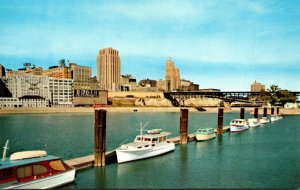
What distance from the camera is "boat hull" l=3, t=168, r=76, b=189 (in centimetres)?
2726

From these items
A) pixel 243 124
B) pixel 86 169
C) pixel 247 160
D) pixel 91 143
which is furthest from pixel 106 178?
pixel 243 124

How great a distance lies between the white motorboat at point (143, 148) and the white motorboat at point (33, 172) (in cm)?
1090

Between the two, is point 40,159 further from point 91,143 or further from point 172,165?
point 91,143

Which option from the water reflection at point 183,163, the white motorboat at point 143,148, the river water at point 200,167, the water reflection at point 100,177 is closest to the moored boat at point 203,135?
the river water at point 200,167

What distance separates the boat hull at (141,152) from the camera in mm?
Answer: 41844

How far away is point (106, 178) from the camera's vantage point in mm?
35062

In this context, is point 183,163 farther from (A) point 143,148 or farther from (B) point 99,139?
(B) point 99,139

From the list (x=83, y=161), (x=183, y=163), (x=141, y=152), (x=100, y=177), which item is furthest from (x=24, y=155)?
(x=183, y=163)

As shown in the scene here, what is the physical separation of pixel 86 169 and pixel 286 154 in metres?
32.1

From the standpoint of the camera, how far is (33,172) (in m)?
28.9

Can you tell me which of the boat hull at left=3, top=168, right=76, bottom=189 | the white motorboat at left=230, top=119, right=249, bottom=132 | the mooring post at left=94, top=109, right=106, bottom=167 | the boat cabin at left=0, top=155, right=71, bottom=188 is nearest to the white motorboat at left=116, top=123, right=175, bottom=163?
the mooring post at left=94, top=109, right=106, bottom=167

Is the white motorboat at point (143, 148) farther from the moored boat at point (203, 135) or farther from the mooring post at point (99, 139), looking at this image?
the moored boat at point (203, 135)

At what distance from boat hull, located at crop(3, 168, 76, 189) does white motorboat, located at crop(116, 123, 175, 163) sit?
34.8 feet

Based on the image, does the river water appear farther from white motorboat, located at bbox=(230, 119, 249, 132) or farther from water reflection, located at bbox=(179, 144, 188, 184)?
white motorboat, located at bbox=(230, 119, 249, 132)
